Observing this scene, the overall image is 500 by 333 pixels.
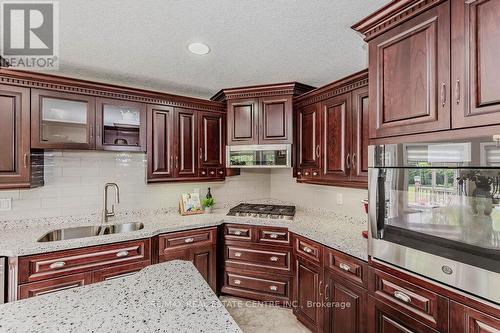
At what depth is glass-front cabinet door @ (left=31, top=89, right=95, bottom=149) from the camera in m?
2.16

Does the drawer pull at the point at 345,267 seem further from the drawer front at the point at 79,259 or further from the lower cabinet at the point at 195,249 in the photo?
the drawer front at the point at 79,259

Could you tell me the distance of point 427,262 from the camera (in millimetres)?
1229

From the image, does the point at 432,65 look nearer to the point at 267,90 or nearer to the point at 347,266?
the point at 347,266

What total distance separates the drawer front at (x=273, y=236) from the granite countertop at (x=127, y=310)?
1.49m

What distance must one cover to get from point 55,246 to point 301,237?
2067 millimetres

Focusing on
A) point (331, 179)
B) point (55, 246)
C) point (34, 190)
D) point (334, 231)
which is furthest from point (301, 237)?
point (34, 190)

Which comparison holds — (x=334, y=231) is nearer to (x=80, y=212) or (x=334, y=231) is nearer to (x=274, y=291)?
(x=274, y=291)

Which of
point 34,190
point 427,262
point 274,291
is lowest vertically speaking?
point 274,291

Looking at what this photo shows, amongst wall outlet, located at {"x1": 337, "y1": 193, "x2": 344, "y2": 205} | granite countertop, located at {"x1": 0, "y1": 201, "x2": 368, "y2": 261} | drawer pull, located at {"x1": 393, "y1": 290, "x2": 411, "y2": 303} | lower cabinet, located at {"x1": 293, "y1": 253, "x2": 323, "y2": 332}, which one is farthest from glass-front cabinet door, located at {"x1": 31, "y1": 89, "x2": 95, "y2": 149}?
drawer pull, located at {"x1": 393, "y1": 290, "x2": 411, "y2": 303}

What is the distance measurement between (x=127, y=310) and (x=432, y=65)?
1.76 m

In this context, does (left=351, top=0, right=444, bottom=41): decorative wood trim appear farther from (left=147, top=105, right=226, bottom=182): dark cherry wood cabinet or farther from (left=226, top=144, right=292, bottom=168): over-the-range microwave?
(left=147, top=105, right=226, bottom=182): dark cherry wood cabinet

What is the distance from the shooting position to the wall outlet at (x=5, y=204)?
2.28m

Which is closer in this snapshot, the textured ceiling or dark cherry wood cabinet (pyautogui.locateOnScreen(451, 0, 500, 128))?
dark cherry wood cabinet (pyautogui.locateOnScreen(451, 0, 500, 128))

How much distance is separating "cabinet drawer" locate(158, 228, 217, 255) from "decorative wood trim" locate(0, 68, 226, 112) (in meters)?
1.43
